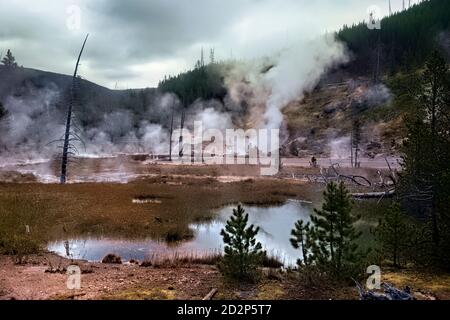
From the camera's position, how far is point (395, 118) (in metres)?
74.9

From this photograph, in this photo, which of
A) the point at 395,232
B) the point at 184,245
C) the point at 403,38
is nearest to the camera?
the point at 395,232

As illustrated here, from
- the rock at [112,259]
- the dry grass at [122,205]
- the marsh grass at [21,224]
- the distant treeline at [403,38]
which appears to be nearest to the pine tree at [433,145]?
the rock at [112,259]

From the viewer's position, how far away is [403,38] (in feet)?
365

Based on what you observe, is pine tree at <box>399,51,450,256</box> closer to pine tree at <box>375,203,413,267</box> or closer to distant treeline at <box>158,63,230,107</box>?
pine tree at <box>375,203,413,267</box>

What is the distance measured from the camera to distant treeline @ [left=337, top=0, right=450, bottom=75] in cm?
9900

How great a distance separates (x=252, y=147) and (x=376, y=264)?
73223 mm

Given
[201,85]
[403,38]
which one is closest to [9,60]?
[201,85]

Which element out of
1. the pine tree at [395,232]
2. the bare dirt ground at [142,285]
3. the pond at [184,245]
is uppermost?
the pine tree at [395,232]

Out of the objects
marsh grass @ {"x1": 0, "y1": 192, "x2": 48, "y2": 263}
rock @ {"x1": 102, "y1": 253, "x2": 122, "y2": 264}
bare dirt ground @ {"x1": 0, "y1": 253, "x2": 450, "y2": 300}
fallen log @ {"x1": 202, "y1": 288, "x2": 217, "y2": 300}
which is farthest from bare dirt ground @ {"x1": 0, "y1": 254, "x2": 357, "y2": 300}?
marsh grass @ {"x1": 0, "y1": 192, "x2": 48, "y2": 263}

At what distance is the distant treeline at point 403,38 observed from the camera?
99.0m

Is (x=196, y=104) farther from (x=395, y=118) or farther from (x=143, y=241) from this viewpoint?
(x=143, y=241)

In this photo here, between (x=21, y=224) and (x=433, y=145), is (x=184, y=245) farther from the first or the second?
(x=433, y=145)

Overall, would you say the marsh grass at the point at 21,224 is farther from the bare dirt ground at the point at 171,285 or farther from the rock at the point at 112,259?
the rock at the point at 112,259
